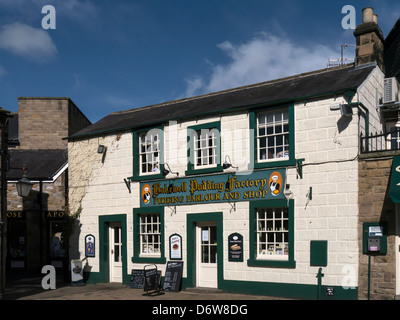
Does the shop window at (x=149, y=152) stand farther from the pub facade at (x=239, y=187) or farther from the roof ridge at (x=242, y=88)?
the roof ridge at (x=242, y=88)

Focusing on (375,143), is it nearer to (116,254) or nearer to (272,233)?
(272,233)

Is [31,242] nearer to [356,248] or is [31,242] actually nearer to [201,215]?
[201,215]

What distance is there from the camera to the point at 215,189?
45.4 ft

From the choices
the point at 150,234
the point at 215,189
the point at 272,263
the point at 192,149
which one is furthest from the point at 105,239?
the point at 272,263

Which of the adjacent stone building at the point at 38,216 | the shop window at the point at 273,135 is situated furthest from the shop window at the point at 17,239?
the shop window at the point at 273,135

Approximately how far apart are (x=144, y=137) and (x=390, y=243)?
871 centimetres

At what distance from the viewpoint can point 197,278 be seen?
1416 centimetres

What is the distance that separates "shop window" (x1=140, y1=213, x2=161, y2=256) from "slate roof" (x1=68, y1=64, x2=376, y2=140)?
10.6 ft

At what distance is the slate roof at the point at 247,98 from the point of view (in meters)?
12.6

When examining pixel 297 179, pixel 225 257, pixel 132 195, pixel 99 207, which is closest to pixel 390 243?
pixel 297 179

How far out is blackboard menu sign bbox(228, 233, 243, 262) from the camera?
13.1 meters

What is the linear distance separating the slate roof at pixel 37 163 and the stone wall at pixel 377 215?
51.8 ft

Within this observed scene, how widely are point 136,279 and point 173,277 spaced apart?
1.53 metres

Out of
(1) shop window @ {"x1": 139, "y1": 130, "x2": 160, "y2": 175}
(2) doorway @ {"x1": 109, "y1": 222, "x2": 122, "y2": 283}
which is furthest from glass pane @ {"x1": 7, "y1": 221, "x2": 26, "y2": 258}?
(1) shop window @ {"x1": 139, "y1": 130, "x2": 160, "y2": 175}
